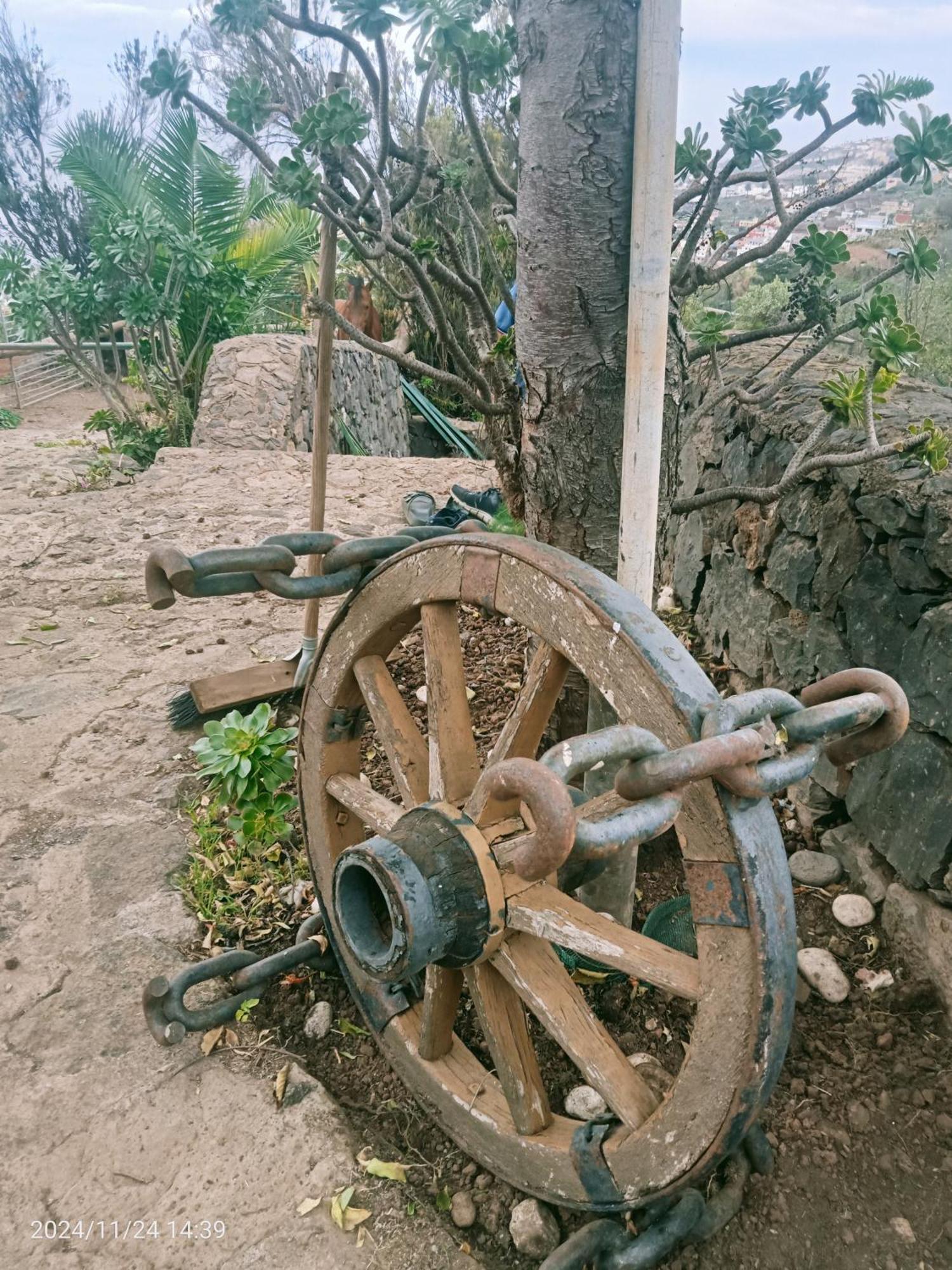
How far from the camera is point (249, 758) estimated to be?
254cm

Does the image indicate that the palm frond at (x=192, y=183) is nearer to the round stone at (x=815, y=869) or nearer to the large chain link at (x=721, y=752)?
the round stone at (x=815, y=869)

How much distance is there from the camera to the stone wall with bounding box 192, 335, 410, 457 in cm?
744

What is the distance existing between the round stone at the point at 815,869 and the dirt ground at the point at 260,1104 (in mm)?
35

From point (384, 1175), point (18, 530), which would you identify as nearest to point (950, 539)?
point (384, 1175)

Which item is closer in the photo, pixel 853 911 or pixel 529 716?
pixel 529 716

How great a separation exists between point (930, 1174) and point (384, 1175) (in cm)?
103

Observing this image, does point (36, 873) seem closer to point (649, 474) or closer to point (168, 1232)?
point (168, 1232)

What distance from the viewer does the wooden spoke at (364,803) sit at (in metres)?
1.79

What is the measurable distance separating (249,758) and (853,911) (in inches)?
63.7

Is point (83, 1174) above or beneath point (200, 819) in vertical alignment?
beneath

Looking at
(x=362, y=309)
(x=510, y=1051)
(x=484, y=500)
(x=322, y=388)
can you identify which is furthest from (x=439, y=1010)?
(x=362, y=309)

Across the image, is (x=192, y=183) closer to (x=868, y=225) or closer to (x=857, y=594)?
(x=868, y=225)

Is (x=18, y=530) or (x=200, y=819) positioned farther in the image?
(x=18, y=530)

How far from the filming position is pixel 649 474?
5.82ft
